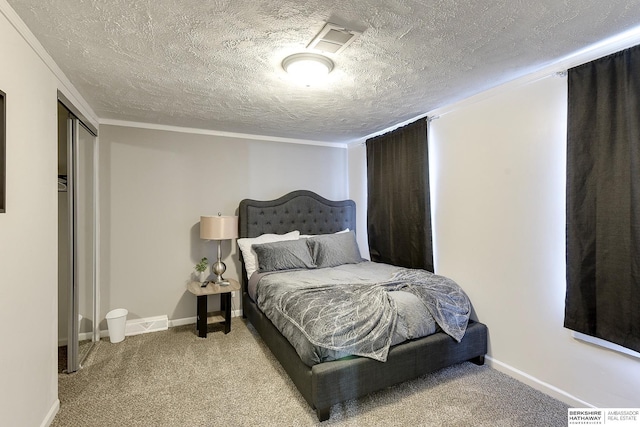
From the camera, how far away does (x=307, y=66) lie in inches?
82.8

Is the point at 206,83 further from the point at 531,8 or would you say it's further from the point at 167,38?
the point at 531,8

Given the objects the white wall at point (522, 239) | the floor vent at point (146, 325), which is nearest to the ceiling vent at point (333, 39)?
the white wall at point (522, 239)

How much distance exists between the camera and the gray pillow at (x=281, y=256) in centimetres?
349

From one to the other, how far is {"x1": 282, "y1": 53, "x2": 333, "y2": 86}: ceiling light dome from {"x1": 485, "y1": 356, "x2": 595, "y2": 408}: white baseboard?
9.01ft

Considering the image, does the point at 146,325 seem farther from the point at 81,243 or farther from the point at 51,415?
the point at 51,415

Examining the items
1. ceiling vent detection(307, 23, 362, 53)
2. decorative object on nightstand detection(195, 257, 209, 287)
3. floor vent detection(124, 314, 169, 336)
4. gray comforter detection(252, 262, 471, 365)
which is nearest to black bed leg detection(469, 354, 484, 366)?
gray comforter detection(252, 262, 471, 365)

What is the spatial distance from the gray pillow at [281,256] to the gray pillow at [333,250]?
13 cm

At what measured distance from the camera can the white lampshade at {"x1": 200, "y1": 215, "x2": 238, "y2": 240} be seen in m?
3.49

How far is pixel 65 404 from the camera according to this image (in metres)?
2.17

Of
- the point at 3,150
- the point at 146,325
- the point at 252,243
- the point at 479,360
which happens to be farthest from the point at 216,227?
the point at 479,360

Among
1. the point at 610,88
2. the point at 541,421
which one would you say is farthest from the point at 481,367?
the point at 610,88

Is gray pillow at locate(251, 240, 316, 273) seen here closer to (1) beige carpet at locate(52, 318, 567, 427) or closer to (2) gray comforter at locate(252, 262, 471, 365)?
(2) gray comforter at locate(252, 262, 471, 365)

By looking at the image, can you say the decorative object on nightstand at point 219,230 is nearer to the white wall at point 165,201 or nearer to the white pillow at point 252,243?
the white pillow at point 252,243

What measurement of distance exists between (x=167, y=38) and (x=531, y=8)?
6.52ft
